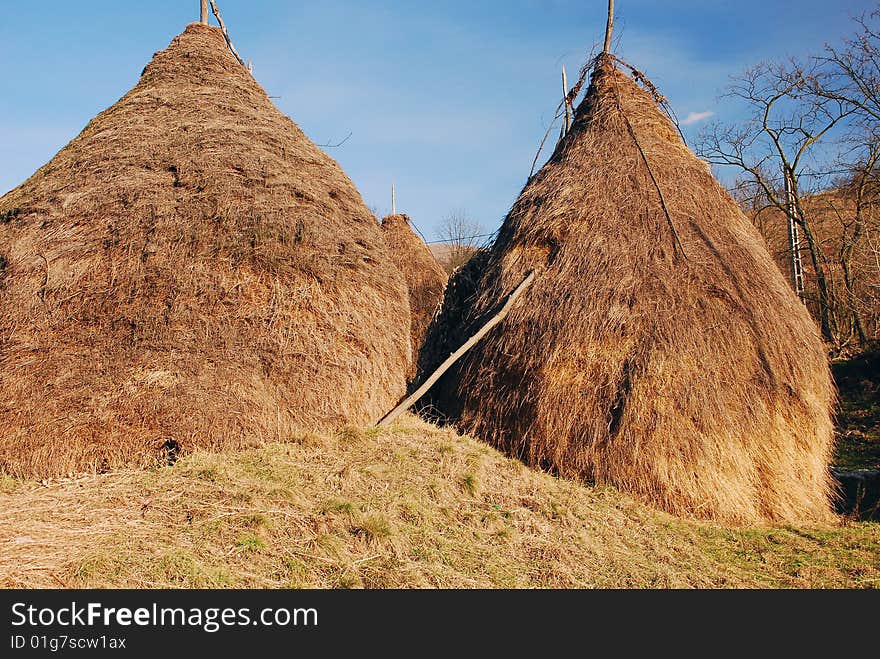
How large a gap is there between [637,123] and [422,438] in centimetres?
513

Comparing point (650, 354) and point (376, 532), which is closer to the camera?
point (376, 532)

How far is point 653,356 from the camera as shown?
6.09m

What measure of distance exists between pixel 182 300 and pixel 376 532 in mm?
3003

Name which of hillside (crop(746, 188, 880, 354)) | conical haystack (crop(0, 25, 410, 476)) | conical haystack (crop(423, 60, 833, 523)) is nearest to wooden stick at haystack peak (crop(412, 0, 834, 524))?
conical haystack (crop(423, 60, 833, 523))

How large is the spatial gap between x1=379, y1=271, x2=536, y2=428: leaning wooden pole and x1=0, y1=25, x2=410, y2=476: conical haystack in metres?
0.18

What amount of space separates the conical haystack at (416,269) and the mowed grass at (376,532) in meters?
8.53

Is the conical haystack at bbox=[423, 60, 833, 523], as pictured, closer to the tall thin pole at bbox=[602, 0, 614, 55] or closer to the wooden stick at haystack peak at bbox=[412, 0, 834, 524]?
the wooden stick at haystack peak at bbox=[412, 0, 834, 524]

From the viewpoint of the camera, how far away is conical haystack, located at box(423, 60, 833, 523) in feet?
19.3

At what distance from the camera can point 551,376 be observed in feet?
20.7

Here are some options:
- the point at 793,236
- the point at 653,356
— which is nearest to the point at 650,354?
the point at 653,356

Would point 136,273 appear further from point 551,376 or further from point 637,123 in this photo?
point 637,123

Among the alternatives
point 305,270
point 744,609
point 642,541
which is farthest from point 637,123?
point 744,609

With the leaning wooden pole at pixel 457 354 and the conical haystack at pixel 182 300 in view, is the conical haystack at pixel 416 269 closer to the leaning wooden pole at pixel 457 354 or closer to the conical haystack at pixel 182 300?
the leaning wooden pole at pixel 457 354

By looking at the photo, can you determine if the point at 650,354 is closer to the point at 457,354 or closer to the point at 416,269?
the point at 457,354
